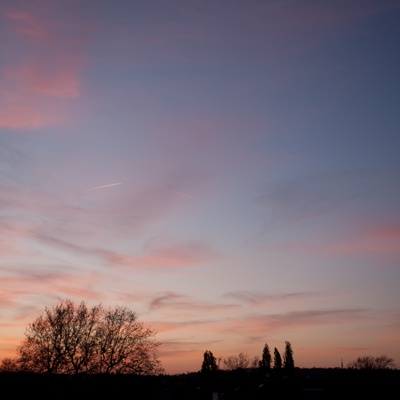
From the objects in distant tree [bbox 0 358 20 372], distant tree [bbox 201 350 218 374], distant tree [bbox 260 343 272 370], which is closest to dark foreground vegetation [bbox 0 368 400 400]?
distant tree [bbox 0 358 20 372]

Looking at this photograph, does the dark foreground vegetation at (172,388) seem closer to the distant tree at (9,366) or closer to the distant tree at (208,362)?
Answer: the distant tree at (9,366)

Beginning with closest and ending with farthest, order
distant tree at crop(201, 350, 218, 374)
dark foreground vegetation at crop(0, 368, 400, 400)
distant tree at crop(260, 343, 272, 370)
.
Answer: dark foreground vegetation at crop(0, 368, 400, 400) < distant tree at crop(201, 350, 218, 374) < distant tree at crop(260, 343, 272, 370)

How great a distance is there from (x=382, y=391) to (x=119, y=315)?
40056mm

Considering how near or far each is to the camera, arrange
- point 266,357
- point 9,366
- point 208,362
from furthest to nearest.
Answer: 1. point 266,357
2. point 208,362
3. point 9,366

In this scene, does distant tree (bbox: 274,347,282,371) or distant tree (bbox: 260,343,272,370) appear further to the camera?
distant tree (bbox: 260,343,272,370)

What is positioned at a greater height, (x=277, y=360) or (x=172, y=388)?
(x=277, y=360)

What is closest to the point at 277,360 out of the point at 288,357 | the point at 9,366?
the point at 288,357

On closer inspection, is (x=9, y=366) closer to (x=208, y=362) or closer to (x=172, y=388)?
(x=172, y=388)

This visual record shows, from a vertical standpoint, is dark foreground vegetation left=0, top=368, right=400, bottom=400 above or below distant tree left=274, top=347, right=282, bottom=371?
below

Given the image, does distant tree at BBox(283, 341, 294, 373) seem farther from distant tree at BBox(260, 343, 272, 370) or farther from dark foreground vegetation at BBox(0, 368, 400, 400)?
dark foreground vegetation at BBox(0, 368, 400, 400)

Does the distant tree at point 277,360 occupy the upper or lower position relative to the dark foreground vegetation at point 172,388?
upper

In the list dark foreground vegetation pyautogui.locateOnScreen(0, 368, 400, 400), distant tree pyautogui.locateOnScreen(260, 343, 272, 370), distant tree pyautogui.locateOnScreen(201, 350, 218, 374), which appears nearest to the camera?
dark foreground vegetation pyautogui.locateOnScreen(0, 368, 400, 400)

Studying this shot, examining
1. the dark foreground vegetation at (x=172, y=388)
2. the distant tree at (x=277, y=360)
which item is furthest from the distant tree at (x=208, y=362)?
the dark foreground vegetation at (x=172, y=388)

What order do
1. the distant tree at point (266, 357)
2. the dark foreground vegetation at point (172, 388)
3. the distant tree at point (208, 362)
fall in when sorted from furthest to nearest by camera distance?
the distant tree at point (266, 357)
the distant tree at point (208, 362)
the dark foreground vegetation at point (172, 388)
